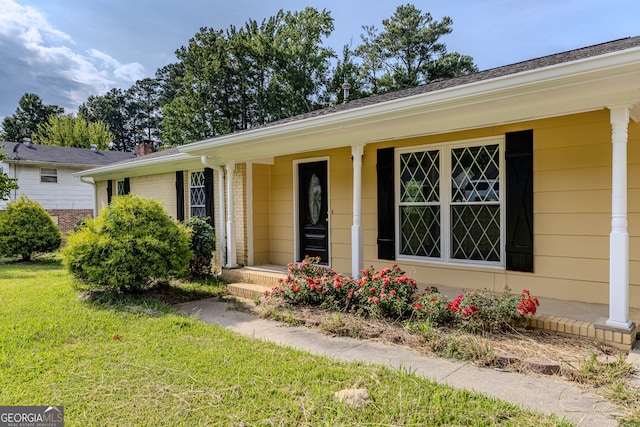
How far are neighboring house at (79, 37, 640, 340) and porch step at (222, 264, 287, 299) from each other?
1.04 ft

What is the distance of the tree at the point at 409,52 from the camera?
21.8 meters

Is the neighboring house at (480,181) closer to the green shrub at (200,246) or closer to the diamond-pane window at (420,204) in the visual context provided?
the diamond-pane window at (420,204)

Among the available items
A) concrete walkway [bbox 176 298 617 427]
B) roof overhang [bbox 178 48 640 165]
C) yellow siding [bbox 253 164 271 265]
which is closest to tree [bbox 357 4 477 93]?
yellow siding [bbox 253 164 271 265]

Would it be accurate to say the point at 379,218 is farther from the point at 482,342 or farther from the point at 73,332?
the point at 73,332

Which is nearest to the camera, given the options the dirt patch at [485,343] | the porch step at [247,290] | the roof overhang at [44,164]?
the dirt patch at [485,343]

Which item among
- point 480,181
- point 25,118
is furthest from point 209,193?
point 25,118

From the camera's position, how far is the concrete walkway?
2408 mm

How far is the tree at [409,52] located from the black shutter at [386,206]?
18.1 meters

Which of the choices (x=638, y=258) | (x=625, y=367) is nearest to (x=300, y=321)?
(x=625, y=367)

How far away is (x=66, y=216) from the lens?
17.2 metres

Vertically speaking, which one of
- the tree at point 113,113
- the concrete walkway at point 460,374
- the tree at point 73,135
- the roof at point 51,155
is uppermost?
the tree at point 113,113

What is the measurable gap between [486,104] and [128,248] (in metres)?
4.89

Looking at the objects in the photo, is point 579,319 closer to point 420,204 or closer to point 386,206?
point 420,204

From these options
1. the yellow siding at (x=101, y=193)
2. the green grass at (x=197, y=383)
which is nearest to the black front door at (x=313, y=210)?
the green grass at (x=197, y=383)
